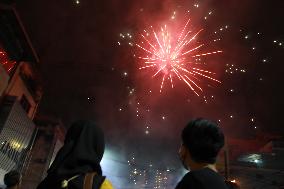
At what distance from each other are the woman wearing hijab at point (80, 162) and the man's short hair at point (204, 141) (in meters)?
0.83

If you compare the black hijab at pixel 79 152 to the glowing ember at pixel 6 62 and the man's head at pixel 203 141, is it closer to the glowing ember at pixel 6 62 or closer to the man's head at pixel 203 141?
the man's head at pixel 203 141

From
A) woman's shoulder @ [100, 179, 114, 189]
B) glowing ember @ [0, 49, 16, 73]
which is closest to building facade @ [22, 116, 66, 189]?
glowing ember @ [0, 49, 16, 73]

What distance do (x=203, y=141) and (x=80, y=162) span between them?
115 centimetres

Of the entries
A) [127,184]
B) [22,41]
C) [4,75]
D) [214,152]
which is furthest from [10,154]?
[127,184]

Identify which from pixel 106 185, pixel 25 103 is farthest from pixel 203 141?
pixel 25 103

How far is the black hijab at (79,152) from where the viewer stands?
8.65 feet

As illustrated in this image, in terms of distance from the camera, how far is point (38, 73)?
2216cm

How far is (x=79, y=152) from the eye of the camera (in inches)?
107

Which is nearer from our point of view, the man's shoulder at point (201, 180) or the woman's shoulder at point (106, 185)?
the man's shoulder at point (201, 180)

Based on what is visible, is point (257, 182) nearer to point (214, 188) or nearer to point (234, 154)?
→ point (234, 154)

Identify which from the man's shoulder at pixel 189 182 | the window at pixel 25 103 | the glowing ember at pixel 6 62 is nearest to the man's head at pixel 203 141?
the man's shoulder at pixel 189 182

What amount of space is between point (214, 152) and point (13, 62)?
18624 mm

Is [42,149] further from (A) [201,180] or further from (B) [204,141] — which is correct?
(A) [201,180]

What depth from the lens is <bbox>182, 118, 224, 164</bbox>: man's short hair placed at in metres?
2.59
